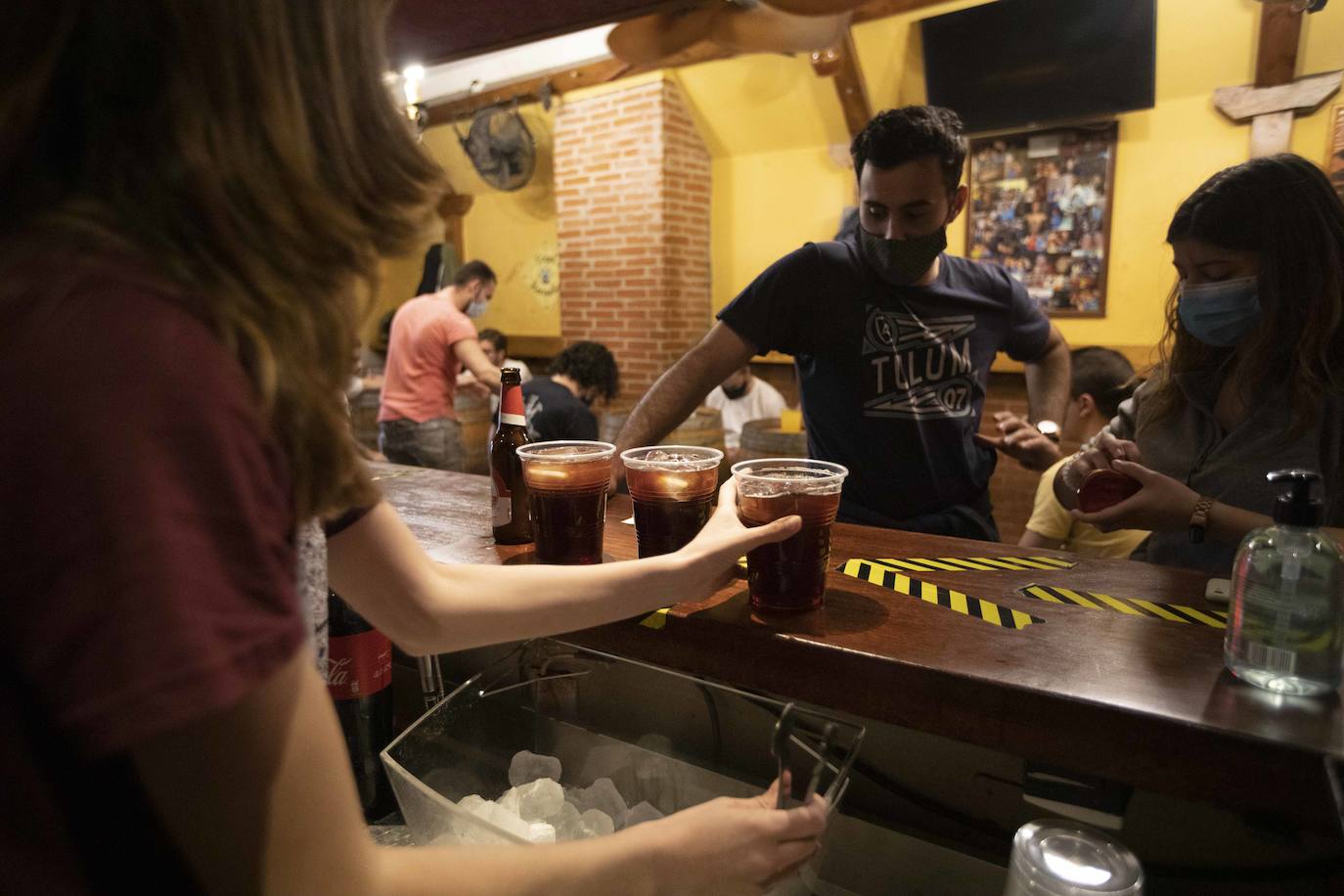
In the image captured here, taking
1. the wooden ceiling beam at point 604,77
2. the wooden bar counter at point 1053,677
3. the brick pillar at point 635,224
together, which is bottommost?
the wooden bar counter at point 1053,677

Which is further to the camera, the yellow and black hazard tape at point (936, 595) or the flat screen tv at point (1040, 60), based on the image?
the flat screen tv at point (1040, 60)

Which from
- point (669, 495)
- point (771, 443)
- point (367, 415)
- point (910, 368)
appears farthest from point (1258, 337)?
point (367, 415)

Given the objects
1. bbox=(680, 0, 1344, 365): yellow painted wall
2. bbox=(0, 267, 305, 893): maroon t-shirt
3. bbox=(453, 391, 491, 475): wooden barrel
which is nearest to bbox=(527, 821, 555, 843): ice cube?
bbox=(0, 267, 305, 893): maroon t-shirt

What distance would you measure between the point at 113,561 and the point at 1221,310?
181cm

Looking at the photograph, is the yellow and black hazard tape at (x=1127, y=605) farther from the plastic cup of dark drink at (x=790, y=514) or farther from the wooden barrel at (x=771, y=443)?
the wooden barrel at (x=771, y=443)

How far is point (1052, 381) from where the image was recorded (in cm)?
244

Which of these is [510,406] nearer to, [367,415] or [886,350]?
[886,350]

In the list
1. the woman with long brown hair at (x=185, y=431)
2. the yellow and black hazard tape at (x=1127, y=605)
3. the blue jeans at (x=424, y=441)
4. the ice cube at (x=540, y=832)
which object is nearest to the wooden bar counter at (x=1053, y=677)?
the yellow and black hazard tape at (x=1127, y=605)

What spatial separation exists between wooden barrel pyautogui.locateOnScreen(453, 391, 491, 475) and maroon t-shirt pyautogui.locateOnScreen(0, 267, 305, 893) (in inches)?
193

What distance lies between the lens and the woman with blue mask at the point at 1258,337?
1492 millimetres

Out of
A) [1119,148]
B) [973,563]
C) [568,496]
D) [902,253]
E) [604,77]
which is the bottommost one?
[973,563]

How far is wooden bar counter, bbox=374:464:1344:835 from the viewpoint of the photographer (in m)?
0.77

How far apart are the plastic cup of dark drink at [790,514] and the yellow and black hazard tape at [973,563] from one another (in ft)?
0.85

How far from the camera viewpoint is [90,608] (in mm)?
386
